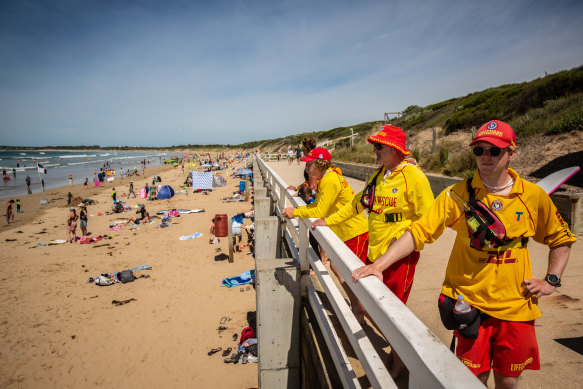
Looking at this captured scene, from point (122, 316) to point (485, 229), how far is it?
7748mm

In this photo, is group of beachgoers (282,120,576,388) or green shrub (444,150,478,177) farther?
green shrub (444,150,478,177)

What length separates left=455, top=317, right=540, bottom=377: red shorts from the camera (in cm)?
173

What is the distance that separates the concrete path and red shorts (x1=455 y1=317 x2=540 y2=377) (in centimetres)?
137

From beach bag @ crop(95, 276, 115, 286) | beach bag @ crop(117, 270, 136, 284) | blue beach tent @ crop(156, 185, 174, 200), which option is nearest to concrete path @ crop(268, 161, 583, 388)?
beach bag @ crop(117, 270, 136, 284)

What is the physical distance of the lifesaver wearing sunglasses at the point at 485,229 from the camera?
1750mm

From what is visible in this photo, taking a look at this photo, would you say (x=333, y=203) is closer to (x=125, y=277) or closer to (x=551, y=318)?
(x=551, y=318)

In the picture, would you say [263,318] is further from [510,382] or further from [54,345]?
[54,345]

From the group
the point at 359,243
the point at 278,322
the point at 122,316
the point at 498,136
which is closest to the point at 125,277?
the point at 122,316

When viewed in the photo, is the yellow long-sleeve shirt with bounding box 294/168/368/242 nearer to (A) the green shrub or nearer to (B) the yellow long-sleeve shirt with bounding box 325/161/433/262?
(B) the yellow long-sleeve shirt with bounding box 325/161/433/262

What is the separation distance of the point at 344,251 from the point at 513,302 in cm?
104

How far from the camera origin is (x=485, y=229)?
1.76 metres

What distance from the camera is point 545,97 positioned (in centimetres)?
1584

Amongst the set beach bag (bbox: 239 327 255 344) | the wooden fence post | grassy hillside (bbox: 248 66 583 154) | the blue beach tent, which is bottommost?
beach bag (bbox: 239 327 255 344)

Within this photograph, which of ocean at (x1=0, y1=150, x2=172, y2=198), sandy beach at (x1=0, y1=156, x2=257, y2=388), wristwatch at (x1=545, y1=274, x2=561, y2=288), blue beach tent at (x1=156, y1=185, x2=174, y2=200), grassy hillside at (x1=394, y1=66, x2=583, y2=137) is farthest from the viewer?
ocean at (x1=0, y1=150, x2=172, y2=198)
